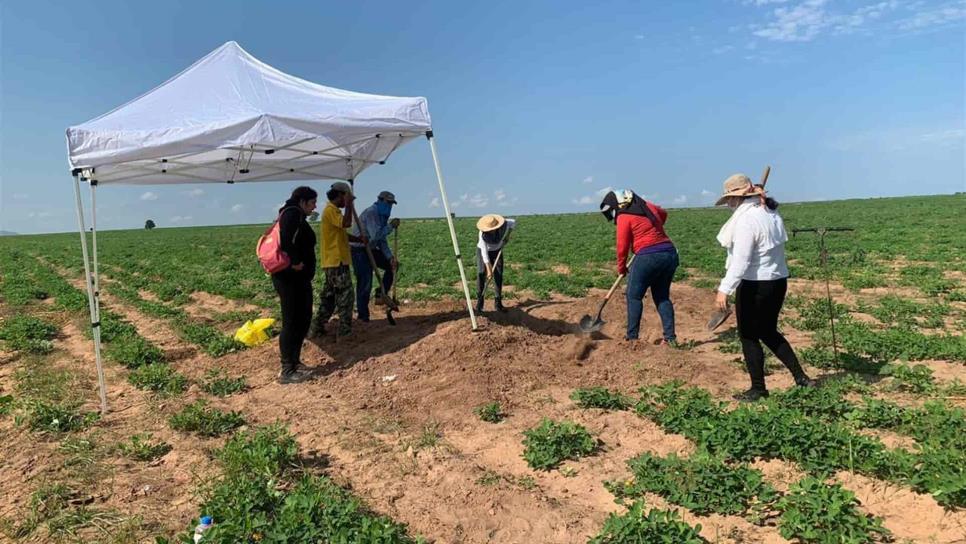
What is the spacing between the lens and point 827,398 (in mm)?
4355

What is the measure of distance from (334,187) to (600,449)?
14.9ft

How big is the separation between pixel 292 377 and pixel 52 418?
83.5 inches

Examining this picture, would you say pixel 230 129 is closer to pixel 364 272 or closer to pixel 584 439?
pixel 364 272

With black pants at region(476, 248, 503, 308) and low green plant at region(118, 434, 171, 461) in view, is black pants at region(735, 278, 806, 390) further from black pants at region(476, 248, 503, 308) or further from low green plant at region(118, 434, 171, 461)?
low green plant at region(118, 434, 171, 461)

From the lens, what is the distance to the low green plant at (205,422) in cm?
476

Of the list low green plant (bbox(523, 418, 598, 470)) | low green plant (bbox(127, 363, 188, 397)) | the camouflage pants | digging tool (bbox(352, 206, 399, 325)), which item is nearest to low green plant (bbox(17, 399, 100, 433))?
low green plant (bbox(127, 363, 188, 397))

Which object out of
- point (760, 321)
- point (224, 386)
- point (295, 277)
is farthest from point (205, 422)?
point (760, 321)

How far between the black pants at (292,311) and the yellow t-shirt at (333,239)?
702mm

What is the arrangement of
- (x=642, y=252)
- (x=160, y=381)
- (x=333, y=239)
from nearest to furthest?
(x=160, y=381) < (x=642, y=252) < (x=333, y=239)

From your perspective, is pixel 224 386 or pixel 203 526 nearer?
pixel 203 526

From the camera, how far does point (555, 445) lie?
4.00 meters

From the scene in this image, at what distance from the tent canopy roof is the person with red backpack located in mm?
787

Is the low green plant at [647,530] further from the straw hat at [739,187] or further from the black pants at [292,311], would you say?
the black pants at [292,311]

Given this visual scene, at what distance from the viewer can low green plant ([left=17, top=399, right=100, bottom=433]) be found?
193 inches
